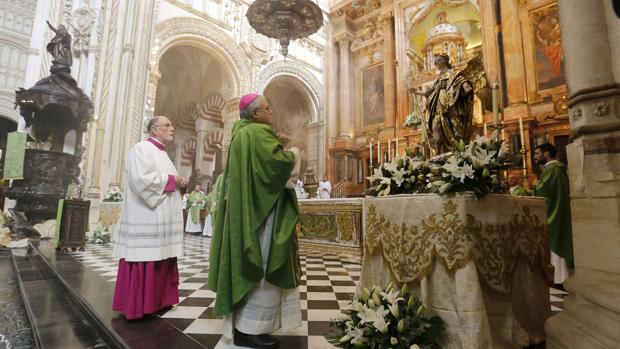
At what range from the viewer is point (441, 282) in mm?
1644

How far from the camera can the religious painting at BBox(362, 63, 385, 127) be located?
13.4 metres

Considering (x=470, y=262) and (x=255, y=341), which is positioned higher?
(x=470, y=262)

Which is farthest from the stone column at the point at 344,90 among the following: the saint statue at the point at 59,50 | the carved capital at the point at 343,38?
the saint statue at the point at 59,50

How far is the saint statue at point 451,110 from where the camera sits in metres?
2.23

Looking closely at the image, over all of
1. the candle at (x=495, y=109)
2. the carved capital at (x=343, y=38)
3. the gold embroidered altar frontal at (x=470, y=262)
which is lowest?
the gold embroidered altar frontal at (x=470, y=262)

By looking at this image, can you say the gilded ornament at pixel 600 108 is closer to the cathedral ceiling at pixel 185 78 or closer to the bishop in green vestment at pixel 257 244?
the bishop in green vestment at pixel 257 244

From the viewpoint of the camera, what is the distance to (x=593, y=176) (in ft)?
4.61

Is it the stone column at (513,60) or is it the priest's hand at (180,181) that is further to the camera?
the stone column at (513,60)

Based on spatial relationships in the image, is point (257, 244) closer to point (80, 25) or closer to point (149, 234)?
point (149, 234)

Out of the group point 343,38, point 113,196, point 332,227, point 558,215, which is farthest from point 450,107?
point 343,38

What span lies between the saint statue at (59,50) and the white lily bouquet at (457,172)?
7.93 meters

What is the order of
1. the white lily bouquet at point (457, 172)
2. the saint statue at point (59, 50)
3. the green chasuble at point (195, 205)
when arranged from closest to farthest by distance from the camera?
the white lily bouquet at point (457, 172)
the saint statue at point (59, 50)
the green chasuble at point (195, 205)

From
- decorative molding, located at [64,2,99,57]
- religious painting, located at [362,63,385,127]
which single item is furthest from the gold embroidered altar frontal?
religious painting, located at [362,63,385,127]

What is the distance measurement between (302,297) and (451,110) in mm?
2078
